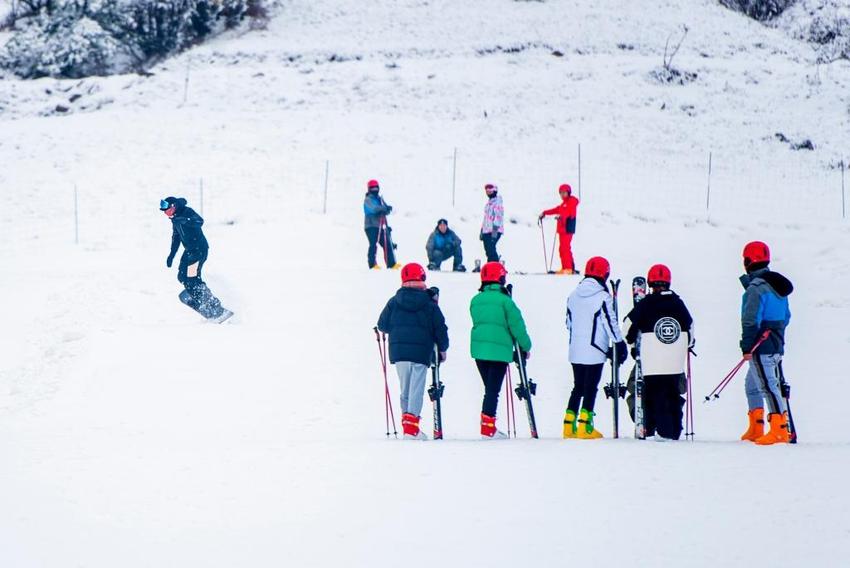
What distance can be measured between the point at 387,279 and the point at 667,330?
29.2ft

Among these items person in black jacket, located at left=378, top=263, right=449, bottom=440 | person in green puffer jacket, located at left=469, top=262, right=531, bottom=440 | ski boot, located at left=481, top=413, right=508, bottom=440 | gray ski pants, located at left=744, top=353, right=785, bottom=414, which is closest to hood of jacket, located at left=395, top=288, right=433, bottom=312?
Answer: person in black jacket, located at left=378, top=263, right=449, bottom=440

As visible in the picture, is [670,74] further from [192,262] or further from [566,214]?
[192,262]

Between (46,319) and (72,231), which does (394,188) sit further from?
(46,319)

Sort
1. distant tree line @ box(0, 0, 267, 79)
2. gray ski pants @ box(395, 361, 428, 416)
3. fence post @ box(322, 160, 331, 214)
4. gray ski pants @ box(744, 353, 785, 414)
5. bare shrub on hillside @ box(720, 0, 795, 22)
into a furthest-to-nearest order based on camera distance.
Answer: bare shrub on hillside @ box(720, 0, 795, 22) < distant tree line @ box(0, 0, 267, 79) < fence post @ box(322, 160, 331, 214) < gray ski pants @ box(395, 361, 428, 416) < gray ski pants @ box(744, 353, 785, 414)

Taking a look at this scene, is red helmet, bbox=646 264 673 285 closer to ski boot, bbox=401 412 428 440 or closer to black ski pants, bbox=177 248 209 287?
ski boot, bbox=401 412 428 440

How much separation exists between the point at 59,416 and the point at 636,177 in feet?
77.0

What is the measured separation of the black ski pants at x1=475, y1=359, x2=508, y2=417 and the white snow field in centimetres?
78

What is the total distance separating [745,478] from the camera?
303 inches

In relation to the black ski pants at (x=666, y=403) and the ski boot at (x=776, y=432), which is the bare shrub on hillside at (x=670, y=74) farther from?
the ski boot at (x=776, y=432)

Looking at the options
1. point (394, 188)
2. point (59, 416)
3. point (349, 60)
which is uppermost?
point (349, 60)

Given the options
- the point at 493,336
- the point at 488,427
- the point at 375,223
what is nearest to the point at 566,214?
the point at 375,223

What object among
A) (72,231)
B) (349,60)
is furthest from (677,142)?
(72,231)

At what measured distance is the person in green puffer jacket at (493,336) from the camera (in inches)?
388

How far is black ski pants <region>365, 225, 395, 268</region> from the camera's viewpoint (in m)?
20.0
